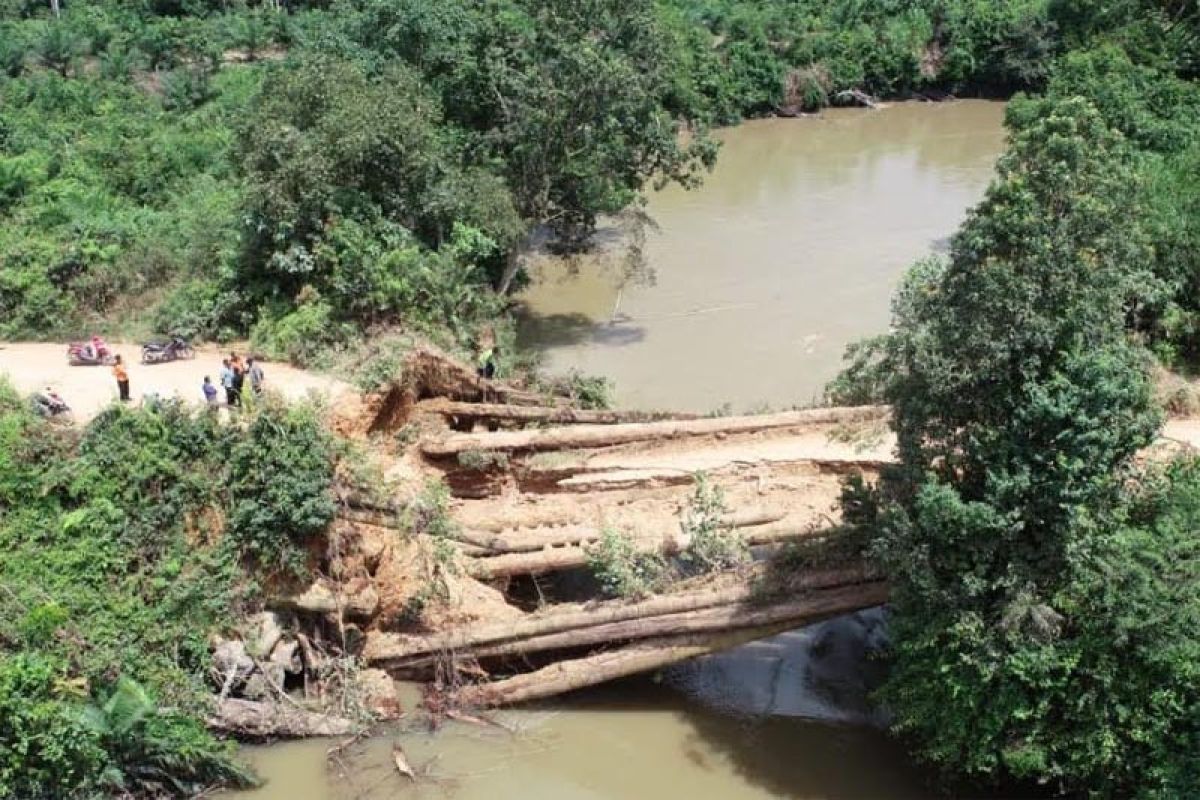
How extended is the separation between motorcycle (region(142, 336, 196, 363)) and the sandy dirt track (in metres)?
0.14

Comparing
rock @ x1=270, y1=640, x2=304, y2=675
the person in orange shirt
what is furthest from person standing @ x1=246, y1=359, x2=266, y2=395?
rock @ x1=270, y1=640, x2=304, y2=675

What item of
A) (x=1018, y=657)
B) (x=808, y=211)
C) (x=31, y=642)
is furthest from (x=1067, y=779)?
(x=808, y=211)

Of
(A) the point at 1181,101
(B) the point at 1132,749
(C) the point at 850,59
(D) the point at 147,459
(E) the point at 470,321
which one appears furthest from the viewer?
(C) the point at 850,59

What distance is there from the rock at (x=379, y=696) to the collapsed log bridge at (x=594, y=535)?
0.42 metres

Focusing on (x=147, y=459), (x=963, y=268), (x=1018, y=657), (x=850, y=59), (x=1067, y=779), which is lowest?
(x=1067, y=779)

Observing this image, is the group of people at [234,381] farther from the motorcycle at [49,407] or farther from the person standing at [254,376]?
the motorcycle at [49,407]

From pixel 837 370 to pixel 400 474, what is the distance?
13180mm

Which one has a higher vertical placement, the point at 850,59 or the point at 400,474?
the point at 850,59

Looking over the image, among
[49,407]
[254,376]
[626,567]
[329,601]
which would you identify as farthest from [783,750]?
[49,407]

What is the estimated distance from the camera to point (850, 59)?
182 feet

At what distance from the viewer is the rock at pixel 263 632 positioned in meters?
16.5

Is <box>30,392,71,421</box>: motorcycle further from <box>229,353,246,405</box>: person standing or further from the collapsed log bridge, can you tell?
the collapsed log bridge

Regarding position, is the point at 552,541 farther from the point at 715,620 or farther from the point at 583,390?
the point at 583,390

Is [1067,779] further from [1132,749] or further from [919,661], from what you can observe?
[919,661]
